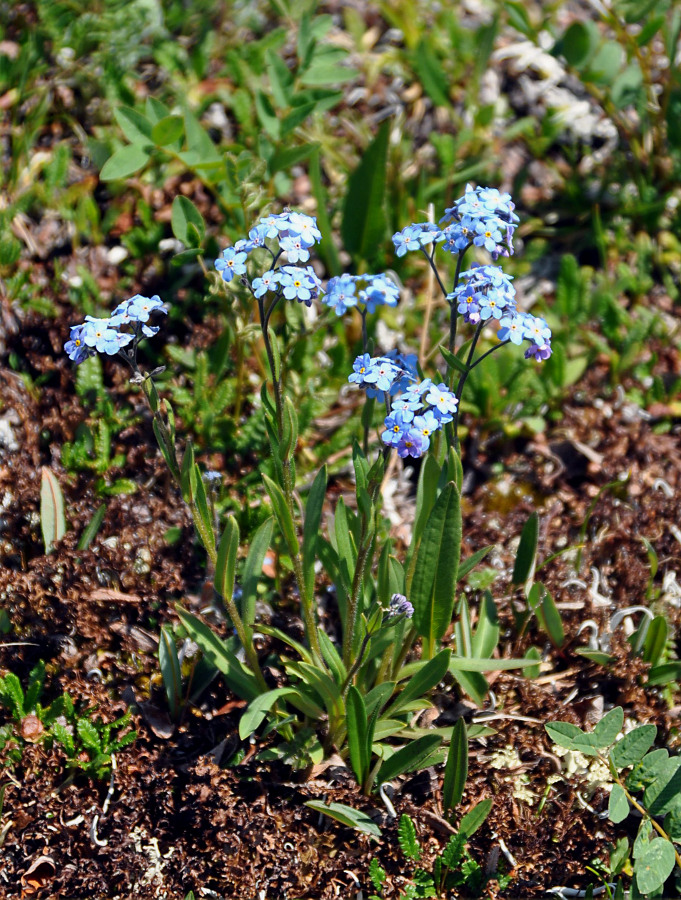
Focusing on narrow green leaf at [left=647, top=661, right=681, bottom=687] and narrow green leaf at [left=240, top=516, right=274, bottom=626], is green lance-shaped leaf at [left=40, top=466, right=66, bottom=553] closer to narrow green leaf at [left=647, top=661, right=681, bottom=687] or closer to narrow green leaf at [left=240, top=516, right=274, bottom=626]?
→ narrow green leaf at [left=240, top=516, right=274, bottom=626]

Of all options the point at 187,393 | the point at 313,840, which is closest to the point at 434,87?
the point at 187,393

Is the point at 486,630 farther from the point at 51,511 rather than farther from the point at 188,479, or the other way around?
the point at 51,511

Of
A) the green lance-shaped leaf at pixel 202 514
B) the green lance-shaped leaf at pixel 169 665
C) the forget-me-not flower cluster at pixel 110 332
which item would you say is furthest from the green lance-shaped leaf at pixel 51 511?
the forget-me-not flower cluster at pixel 110 332

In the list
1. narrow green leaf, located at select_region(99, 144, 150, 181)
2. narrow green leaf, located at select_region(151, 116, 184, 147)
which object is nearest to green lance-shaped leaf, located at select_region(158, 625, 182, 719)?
narrow green leaf, located at select_region(99, 144, 150, 181)

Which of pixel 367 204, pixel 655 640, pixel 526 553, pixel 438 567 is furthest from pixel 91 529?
pixel 655 640

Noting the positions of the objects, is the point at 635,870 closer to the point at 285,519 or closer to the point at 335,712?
the point at 335,712
